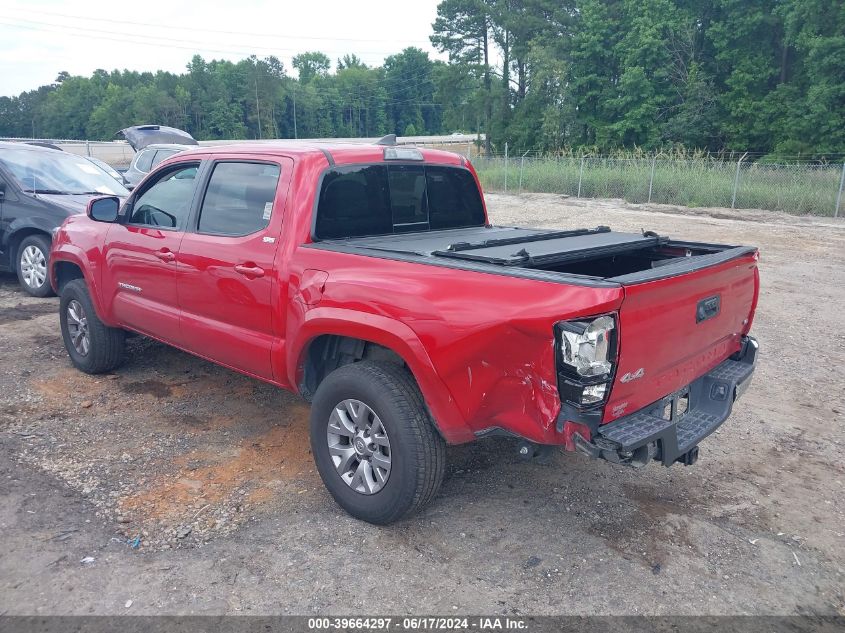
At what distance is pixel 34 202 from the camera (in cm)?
805

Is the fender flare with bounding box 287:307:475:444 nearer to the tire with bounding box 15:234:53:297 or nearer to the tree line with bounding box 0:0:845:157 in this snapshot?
the tire with bounding box 15:234:53:297

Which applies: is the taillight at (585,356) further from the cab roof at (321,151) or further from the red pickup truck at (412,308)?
the cab roof at (321,151)

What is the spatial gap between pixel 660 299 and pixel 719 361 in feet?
3.55

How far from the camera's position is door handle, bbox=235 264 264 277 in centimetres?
379

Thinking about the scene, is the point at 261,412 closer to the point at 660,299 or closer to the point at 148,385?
the point at 148,385

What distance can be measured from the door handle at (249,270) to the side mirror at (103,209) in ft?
5.49

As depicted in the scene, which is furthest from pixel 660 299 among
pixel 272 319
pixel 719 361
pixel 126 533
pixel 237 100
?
pixel 237 100

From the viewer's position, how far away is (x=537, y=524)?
3.46 m

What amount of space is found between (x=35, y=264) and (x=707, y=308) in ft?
26.3

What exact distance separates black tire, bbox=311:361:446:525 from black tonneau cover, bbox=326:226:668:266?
65 centimetres

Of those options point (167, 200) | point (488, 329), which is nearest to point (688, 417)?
point (488, 329)

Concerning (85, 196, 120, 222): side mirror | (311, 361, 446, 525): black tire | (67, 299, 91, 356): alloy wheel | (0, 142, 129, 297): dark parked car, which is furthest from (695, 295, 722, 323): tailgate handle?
(0, 142, 129, 297): dark parked car

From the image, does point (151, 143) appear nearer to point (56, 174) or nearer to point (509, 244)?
point (56, 174)

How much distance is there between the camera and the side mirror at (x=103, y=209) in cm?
490
